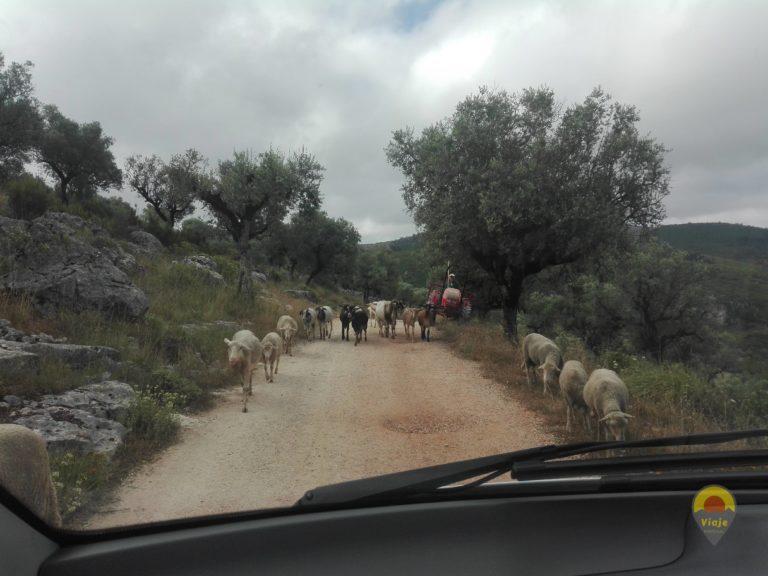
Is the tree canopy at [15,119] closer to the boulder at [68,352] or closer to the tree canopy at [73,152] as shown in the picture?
the tree canopy at [73,152]

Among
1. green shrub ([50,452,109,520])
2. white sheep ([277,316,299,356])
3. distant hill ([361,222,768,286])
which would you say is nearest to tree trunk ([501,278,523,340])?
white sheep ([277,316,299,356])

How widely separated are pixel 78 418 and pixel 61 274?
6103mm

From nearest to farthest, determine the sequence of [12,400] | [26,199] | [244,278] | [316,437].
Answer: [12,400] < [316,437] < [244,278] < [26,199]

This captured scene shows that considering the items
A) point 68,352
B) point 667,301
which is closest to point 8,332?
point 68,352

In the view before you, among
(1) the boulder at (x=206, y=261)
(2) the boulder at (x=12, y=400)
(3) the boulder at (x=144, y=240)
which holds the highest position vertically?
(3) the boulder at (x=144, y=240)

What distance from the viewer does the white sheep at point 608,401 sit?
5.92m

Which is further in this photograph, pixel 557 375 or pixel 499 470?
pixel 557 375

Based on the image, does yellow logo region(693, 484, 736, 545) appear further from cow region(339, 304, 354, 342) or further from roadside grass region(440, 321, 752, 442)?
cow region(339, 304, 354, 342)

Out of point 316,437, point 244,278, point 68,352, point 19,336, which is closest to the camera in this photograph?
point 316,437

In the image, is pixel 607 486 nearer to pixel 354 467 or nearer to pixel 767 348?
pixel 354 467

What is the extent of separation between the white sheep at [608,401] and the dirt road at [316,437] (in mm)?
891

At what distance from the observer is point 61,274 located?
405 inches

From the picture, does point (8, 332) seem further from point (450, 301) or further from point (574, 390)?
point (450, 301)

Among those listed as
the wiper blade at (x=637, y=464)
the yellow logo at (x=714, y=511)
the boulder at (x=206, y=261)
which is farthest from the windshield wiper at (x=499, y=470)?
the boulder at (x=206, y=261)
